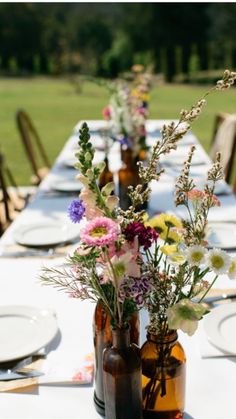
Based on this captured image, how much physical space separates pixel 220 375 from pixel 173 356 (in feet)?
0.81

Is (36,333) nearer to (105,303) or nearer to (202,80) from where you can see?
(105,303)

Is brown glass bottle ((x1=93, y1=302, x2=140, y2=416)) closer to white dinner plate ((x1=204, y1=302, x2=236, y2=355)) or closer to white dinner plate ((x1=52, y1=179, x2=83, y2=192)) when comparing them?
white dinner plate ((x1=204, y1=302, x2=236, y2=355))

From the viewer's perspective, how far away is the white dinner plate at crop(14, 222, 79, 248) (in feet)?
6.05

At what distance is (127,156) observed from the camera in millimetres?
2266

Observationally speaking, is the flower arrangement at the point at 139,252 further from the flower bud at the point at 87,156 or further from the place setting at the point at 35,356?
the place setting at the point at 35,356

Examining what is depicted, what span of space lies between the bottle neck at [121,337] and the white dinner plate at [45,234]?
1.01 meters

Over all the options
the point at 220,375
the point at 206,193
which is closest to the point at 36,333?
the point at 220,375

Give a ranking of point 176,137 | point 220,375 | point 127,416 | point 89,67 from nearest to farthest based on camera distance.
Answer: point 176,137
point 127,416
point 220,375
point 89,67

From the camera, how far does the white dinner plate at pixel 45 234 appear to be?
185 centimetres

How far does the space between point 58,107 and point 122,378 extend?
13.6 meters

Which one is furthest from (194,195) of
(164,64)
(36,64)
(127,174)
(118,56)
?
(118,56)

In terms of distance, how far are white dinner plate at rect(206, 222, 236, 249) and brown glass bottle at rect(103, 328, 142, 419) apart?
0.94m

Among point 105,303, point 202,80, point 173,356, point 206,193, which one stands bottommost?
point 202,80

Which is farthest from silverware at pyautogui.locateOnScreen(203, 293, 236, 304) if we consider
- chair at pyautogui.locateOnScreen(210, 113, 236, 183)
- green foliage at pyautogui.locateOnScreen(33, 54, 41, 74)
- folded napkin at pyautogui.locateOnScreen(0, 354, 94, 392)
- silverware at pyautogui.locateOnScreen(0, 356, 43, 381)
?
green foliage at pyautogui.locateOnScreen(33, 54, 41, 74)
